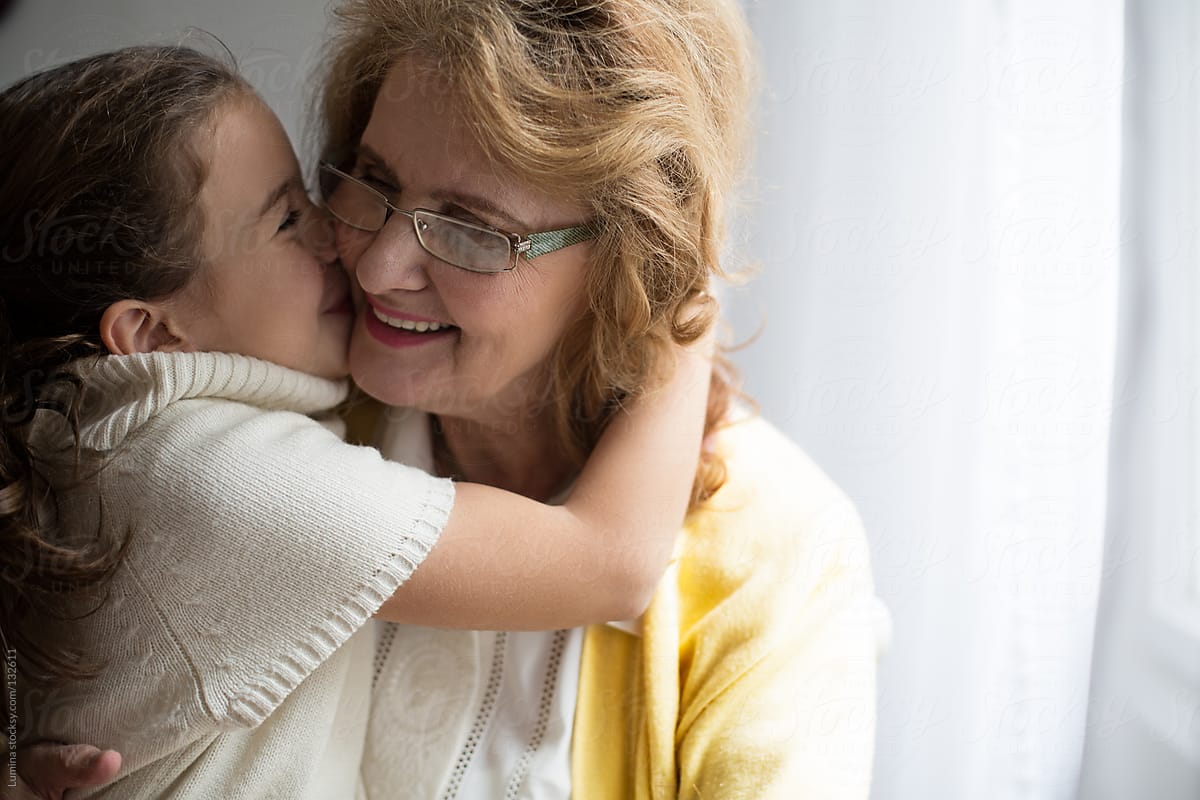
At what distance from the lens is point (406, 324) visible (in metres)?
1.34

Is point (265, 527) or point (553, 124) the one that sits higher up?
point (553, 124)

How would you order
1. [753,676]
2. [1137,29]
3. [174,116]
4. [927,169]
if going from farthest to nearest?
[927,169]
[1137,29]
[753,676]
[174,116]

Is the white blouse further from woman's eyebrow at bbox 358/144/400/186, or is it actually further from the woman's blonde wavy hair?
woman's eyebrow at bbox 358/144/400/186

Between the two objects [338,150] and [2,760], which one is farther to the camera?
[338,150]

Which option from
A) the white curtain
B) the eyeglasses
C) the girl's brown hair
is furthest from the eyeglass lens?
the white curtain

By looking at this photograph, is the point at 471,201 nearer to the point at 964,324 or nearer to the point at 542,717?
the point at 542,717

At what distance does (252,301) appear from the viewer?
1254 mm

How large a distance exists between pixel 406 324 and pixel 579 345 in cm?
28

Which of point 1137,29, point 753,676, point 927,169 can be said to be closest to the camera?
point 753,676

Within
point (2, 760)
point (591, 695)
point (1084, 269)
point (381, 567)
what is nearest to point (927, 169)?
point (1084, 269)

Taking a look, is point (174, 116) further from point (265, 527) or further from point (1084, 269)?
point (1084, 269)

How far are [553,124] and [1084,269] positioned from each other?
2.78ft

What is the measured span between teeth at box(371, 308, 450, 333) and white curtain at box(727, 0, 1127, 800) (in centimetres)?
56

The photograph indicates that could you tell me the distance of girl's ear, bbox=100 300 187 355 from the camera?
3.89 feet
